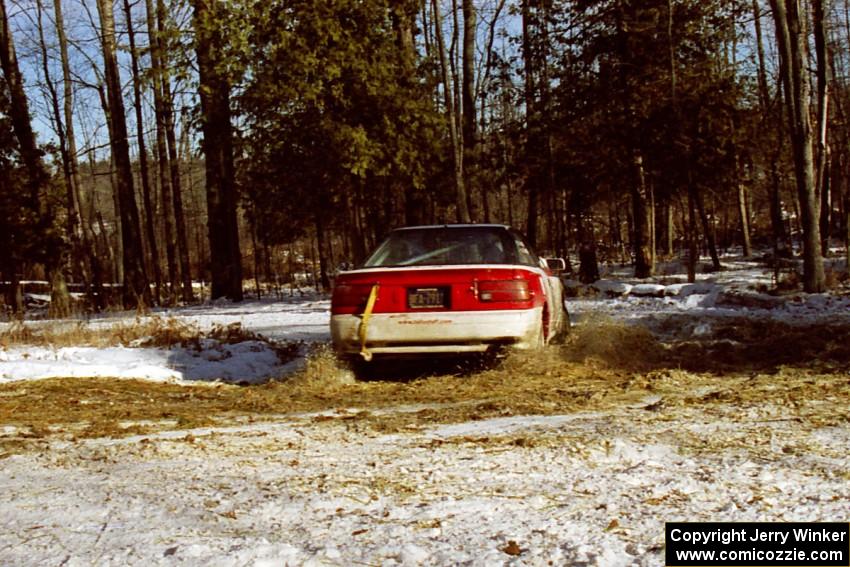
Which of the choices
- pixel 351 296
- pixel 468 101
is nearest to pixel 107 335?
pixel 351 296

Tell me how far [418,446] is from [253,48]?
15945mm

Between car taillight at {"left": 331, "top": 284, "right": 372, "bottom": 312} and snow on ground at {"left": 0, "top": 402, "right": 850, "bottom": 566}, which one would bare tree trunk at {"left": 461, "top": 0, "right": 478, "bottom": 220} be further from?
snow on ground at {"left": 0, "top": 402, "right": 850, "bottom": 566}

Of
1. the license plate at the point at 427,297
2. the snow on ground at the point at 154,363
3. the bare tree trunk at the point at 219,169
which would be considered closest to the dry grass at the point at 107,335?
the snow on ground at the point at 154,363

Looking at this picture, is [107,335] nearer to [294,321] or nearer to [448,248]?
[294,321]

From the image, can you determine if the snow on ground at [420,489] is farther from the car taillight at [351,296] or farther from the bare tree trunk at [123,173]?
the bare tree trunk at [123,173]

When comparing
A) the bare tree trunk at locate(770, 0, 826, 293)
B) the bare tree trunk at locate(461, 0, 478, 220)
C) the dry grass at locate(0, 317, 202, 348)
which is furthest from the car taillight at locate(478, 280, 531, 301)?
the bare tree trunk at locate(461, 0, 478, 220)

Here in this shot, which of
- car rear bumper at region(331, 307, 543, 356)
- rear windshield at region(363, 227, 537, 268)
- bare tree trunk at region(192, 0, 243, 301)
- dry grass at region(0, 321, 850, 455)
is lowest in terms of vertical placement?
dry grass at region(0, 321, 850, 455)

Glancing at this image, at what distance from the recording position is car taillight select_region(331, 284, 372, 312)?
655 cm

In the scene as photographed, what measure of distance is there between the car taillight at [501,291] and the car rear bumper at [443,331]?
11 cm

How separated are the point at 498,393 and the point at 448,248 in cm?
193

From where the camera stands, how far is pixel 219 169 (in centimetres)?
2141

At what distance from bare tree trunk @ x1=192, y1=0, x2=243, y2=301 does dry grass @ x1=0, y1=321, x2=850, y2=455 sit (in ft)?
42.7

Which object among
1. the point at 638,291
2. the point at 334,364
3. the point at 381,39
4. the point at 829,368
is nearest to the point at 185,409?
the point at 334,364

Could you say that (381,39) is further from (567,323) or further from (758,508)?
(758,508)
